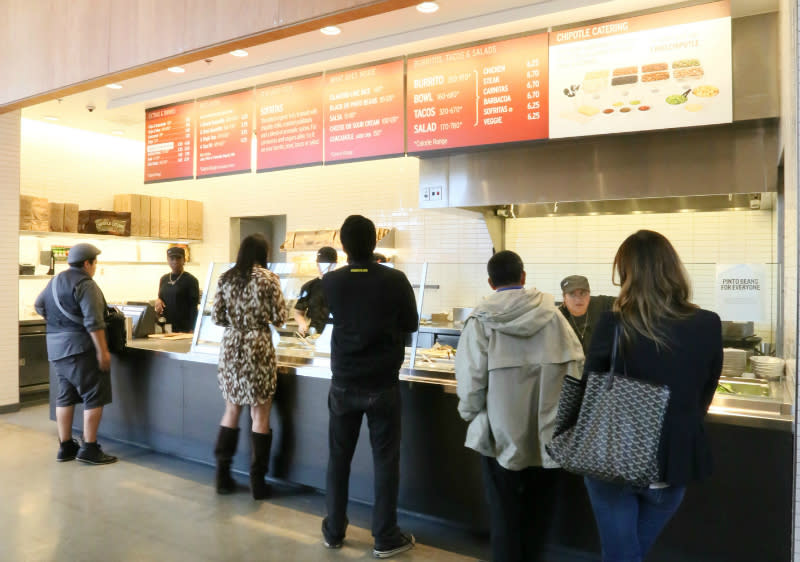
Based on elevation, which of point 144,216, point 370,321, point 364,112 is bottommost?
point 370,321

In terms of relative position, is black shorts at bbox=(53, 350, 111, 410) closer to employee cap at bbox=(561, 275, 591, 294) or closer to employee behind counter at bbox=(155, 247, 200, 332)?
employee behind counter at bbox=(155, 247, 200, 332)

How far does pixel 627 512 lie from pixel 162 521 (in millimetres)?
2556

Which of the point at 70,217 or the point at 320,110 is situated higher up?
the point at 320,110

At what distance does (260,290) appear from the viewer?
3.71 metres

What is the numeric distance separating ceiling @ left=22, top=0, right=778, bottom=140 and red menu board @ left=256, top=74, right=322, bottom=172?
0.12 metres

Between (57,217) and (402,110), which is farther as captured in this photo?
(57,217)

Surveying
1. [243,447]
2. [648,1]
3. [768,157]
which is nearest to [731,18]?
[648,1]

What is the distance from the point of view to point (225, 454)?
3797 mm

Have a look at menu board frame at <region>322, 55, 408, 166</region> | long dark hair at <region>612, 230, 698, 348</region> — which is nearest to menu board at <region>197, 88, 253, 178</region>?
menu board frame at <region>322, 55, 408, 166</region>

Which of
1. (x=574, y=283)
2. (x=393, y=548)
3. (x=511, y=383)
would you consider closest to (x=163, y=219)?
(x=574, y=283)

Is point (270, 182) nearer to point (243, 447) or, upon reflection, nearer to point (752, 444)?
point (243, 447)

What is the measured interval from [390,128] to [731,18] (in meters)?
2.22

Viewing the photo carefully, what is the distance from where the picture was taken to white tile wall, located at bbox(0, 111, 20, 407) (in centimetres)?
594

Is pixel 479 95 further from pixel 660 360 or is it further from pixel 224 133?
pixel 660 360
